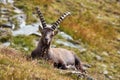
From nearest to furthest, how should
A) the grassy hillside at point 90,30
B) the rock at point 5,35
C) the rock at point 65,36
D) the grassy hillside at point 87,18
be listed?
the rock at point 5,35 → the grassy hillside at point 90,30 → the rock at point 65,36 → the grassy hillside at point 87,18

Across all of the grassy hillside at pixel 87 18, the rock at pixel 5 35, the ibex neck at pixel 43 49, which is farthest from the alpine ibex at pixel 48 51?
the grassy hillside at pixel 87 18

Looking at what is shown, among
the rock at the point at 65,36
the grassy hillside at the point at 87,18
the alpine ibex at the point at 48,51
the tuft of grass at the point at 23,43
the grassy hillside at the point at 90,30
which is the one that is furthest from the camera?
the grassy hillside at the point at 87,18

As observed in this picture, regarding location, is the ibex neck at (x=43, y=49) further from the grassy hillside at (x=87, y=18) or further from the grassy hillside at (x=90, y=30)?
the grassy hillside at (x=87, y=18)

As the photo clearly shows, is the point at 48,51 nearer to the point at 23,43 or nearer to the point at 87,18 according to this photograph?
the point at 23,43

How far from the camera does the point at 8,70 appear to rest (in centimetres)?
1070

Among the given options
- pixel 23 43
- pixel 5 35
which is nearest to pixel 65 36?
pixel 23 43

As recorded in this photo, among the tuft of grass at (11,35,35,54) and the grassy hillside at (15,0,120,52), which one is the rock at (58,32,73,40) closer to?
the grassy hillside at (15,0,120,52)

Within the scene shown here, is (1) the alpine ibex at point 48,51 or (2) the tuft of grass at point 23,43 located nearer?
(1) the alpine ibex at point 48,51

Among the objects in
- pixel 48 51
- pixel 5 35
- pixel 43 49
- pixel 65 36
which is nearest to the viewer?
pixel 43 49

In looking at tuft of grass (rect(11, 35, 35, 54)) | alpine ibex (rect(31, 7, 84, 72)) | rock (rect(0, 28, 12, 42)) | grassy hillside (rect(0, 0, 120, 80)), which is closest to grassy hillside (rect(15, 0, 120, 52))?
grassy hillside (rect(0, 0, 120, 80))

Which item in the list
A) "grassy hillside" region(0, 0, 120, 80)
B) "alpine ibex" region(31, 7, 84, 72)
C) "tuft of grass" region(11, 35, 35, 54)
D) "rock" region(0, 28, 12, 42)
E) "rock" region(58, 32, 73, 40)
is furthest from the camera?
"rock" region(58, 32, 73, 40)

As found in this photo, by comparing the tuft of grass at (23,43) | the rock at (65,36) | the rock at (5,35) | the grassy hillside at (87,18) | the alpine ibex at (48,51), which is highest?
the alpine ibex at (48,51)

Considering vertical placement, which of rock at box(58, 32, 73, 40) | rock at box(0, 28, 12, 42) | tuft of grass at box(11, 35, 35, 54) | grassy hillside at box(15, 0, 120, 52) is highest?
rock at box(0, 28, 12, 42)

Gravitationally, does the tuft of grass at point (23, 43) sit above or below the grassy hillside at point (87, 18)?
above
